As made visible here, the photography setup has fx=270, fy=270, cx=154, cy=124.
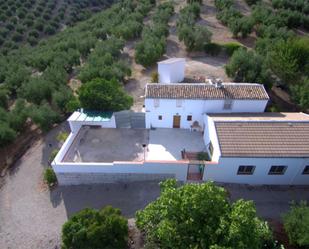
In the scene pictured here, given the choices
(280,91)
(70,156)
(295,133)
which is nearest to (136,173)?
(70,156)

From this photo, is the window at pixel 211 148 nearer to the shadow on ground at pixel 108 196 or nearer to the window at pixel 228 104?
the window at pixel 228 104

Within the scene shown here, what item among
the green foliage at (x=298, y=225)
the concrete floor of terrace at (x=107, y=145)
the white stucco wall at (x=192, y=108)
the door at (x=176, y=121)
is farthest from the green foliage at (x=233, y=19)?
the green foliage at (x=298, y=225)

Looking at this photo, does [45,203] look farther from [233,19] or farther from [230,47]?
[233,19]

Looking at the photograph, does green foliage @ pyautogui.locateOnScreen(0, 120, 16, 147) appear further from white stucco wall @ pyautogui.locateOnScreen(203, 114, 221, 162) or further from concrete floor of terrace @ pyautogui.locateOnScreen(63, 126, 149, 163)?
white stucco wall @ pyautogui.locateOnScreen(203, 114, 221, 162)

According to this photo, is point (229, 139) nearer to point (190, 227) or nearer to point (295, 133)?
point (295, 133)

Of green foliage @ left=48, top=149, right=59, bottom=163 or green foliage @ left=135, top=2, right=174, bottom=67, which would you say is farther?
green foliage @ left=135, top=2, right=174, bottom=67

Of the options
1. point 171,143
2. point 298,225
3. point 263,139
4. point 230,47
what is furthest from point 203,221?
point 230,47

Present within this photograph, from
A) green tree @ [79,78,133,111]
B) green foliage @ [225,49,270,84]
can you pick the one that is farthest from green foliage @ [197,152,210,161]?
green foliage @ [225,49,270,84]
